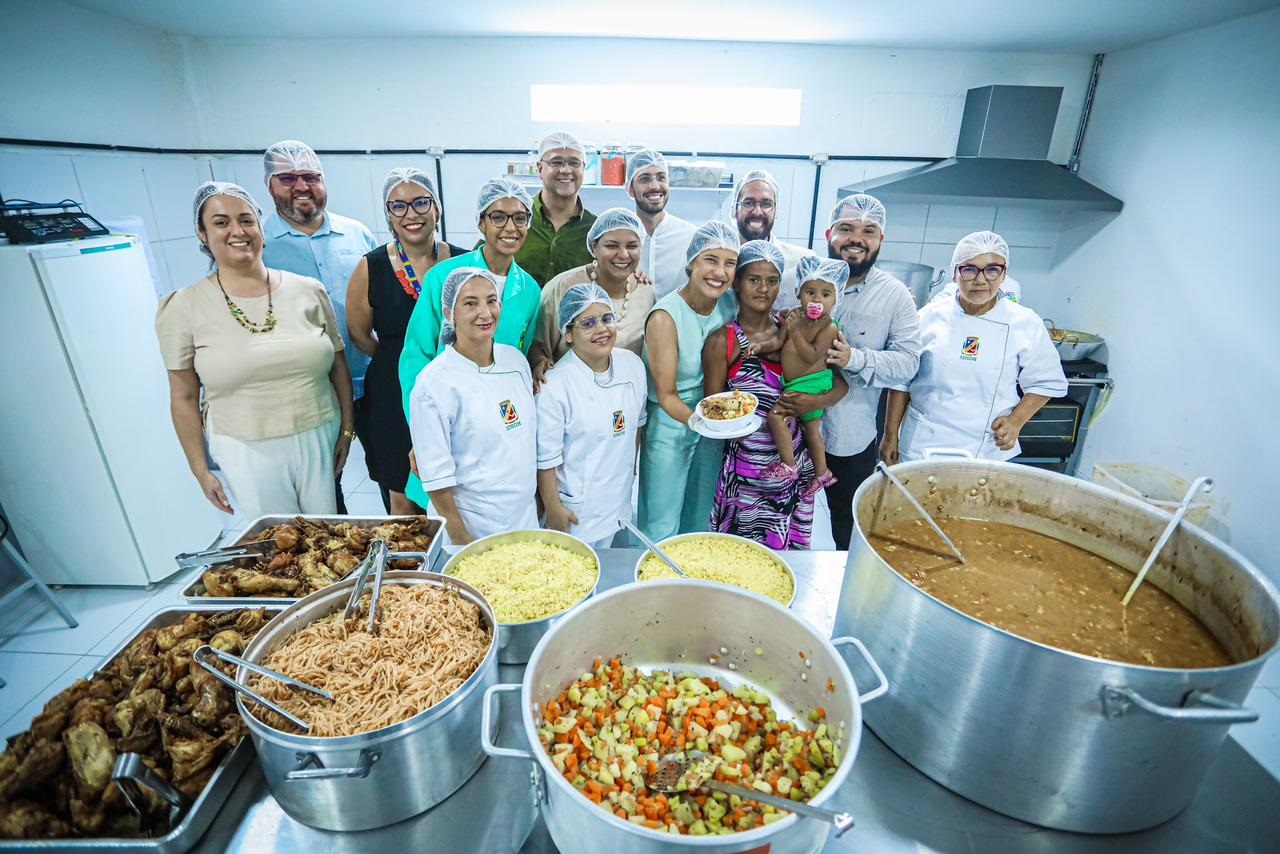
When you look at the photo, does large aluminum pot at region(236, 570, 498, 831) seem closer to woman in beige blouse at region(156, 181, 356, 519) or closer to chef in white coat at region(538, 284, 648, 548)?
chef in white coat at region(538, 284, 648, 548)

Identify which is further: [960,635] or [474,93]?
[474,93]

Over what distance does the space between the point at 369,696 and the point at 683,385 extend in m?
1.73

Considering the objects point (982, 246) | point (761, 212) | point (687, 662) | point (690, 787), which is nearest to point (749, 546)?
point (687, 662)

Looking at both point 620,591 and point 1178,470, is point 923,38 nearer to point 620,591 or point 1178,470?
point 1178,470

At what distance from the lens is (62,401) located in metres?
2.91

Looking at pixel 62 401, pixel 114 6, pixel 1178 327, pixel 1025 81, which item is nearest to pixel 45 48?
pixel 114 6

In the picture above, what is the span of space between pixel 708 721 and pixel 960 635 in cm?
45

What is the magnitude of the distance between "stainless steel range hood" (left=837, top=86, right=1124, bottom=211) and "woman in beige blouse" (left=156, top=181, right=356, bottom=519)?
150 inches

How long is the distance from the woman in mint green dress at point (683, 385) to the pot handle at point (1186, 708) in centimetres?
167

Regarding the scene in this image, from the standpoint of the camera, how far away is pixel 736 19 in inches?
150

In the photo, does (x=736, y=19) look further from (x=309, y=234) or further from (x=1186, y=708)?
(x=1186, y=708)

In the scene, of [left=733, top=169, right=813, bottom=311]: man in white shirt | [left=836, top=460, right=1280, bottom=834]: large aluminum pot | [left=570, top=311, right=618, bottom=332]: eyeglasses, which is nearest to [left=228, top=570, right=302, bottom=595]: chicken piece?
[left=570, top=311, right=618, bottom=332]: eyeglasses

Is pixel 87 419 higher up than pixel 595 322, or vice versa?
pixel 595 322

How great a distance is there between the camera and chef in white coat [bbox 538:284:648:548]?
6.99ft
